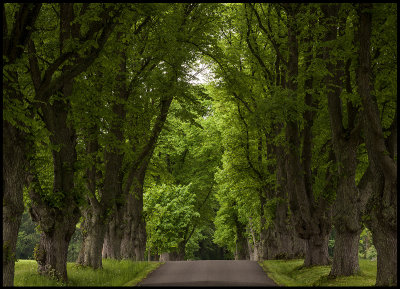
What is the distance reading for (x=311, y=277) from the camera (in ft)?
57.7

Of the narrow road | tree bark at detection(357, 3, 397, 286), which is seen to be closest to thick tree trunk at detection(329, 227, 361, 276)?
the narrow road

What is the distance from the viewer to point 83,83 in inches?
662

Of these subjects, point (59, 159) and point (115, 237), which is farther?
point (115, 237)

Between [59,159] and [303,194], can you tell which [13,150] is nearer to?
[59,159]

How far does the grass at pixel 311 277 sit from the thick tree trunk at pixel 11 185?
8677mm

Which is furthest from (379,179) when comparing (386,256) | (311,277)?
(311,277)

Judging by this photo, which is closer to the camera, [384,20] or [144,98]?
[384,20]

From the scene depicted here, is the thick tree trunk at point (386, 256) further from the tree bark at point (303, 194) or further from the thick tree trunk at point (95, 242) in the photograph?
the thick tree trunk at point (95, 242)

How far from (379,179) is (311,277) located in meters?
6.59

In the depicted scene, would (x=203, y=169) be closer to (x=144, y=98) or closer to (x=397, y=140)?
(x=144, y=98)

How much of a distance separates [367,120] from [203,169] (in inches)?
1202

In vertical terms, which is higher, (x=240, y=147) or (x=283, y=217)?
(x=240, y=147)

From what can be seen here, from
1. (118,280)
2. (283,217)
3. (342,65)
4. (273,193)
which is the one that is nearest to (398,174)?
(342,65)

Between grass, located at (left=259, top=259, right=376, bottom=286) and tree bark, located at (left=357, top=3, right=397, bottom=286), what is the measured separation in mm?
1819
